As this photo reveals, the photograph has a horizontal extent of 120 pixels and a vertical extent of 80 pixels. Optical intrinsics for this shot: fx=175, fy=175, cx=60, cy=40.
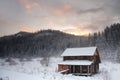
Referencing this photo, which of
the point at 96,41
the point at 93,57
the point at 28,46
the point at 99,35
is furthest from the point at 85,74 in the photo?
the point at 28,46


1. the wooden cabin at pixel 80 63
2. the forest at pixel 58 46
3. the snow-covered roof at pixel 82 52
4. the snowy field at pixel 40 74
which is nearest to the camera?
the snowy field at pixel 40 74

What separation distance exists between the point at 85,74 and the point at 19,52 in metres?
123

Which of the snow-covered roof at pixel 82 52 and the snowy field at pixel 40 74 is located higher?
the snow-covered roof at pixel 82 52

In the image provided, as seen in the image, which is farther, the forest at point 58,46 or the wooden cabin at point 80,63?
the forest at point 58,46

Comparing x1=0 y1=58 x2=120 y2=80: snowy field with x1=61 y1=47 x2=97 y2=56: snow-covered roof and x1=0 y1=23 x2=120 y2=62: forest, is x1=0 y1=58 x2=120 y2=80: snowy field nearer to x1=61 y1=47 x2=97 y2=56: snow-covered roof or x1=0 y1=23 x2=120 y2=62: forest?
x1=61 y1=47 x2=97 y2=56: snow-covered roof

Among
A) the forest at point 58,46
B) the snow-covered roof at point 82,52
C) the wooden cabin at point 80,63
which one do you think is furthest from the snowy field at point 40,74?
the forest at point 58,46

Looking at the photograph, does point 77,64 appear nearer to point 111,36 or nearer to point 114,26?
point 111,36

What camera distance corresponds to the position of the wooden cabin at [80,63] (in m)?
36.1

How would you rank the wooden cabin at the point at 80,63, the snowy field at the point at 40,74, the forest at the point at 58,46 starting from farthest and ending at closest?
the forest at the point at 58,46 < the wooden cabin at the point at 80,63 < the snowy field at the point at 40,74

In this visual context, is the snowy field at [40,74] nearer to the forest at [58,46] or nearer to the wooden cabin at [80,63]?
the wooden cabin at [80,63]

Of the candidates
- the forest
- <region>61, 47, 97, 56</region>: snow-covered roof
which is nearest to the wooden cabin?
<region>61, 47, 97, 56</region>: snow-covered roof

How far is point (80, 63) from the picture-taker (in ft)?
118

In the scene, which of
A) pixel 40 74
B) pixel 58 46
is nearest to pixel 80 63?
pixel 40 74

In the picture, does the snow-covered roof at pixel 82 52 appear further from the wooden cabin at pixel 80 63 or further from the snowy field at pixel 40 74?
the snowy field at pixel 40 74
